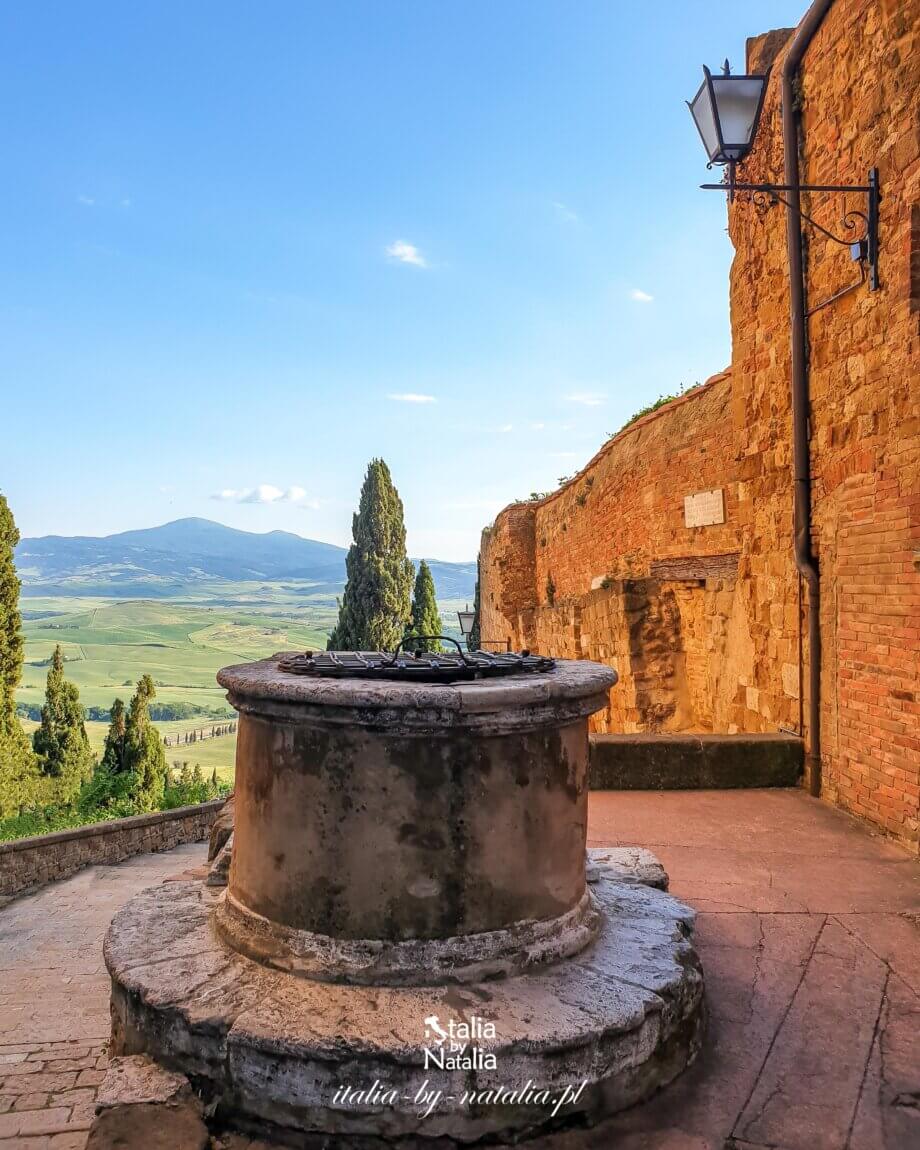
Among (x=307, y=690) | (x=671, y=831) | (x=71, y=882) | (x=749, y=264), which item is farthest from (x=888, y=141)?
(x=71, y=882)

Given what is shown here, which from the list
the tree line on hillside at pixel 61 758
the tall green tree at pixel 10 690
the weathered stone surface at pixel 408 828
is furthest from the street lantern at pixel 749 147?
the tall green tree at pixel 10 690

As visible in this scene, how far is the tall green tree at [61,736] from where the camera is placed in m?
24.0

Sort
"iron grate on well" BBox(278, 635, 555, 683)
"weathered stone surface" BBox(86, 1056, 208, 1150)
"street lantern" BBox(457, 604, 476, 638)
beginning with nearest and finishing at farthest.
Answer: "weathered stone surface" BBox(86, 1056, 208, 1150) → "iron grate on well" BBox(278, 635, 555, 683) → "street lantern" BBox(457, 604, 476, 638)

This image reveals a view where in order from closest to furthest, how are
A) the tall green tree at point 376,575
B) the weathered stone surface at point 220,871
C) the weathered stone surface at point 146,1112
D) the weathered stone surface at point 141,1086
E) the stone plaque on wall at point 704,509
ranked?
1. the weathered stone surface at point 146,1112
2. the weathered stone surface at point 141,1086
3. the weathered stone surface at point 220,871
4. the stone plaque on wall at point 704,509
5. the tall green tree at point 376,575

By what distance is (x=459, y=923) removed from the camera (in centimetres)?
265

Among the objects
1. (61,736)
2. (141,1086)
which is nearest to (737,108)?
(141,1086)

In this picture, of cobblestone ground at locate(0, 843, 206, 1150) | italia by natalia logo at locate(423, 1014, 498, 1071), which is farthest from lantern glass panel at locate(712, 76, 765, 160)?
cobblestone ground at locate(0, 843, 206, 1150)

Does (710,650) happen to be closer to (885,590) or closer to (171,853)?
(885,590)

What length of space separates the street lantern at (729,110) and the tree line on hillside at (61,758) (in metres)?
17.0

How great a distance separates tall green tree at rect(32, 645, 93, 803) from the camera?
24016 mm

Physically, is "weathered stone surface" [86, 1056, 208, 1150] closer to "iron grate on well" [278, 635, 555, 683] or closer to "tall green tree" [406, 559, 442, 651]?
"iron grate on well" [278, 635, 555, 683]

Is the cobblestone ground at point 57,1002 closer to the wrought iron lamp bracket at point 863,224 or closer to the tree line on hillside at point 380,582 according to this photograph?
the wrought iron lamp bracket at point 863,224

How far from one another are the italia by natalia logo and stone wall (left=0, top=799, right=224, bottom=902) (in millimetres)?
12016

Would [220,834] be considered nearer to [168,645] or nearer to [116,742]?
[116,742]
